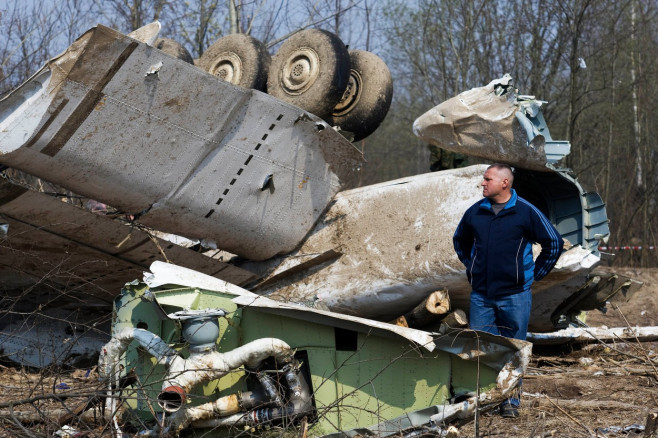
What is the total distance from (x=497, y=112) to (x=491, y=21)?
470 inches

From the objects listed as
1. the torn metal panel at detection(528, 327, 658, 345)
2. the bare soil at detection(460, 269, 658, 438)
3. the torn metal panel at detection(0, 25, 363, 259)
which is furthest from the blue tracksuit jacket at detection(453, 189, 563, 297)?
the torn metal panel at detection(528, 327, 658, 345)

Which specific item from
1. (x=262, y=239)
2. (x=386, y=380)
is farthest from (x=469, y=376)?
(x=262, y=239)

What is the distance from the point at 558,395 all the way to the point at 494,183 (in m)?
1.69

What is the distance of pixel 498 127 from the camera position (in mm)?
5691

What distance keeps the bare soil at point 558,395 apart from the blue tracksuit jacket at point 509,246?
597 mm

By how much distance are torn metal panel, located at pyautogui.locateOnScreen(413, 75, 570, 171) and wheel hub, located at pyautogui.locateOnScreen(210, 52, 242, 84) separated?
1.65 meters

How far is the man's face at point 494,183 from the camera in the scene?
16.0 ft

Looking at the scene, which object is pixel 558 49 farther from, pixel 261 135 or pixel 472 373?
pixel 472 373

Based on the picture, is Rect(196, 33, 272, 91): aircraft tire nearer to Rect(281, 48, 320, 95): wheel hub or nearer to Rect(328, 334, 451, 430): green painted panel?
Rect(281, 48, 320, 95): wheel hub

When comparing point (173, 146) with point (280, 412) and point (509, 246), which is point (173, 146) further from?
point (509, 246)

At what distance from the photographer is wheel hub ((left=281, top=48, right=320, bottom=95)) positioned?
21.2 feet

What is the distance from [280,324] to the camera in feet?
14.7

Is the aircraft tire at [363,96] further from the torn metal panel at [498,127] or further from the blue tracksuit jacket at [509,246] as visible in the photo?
the blue tracksuit jacket at [509,246]

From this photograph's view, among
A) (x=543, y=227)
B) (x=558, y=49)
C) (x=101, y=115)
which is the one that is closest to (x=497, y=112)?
(x=543, y=227)
